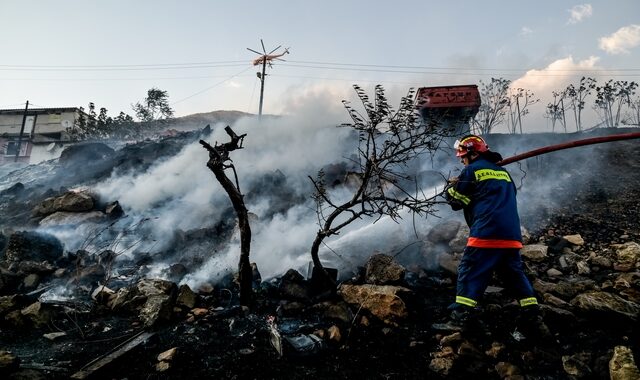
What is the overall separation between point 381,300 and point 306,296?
1.04 metres

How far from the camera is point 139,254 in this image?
6344mm

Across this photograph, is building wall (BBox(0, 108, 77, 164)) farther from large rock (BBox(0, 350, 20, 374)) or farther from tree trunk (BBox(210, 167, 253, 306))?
large rock (BBox(0, 350, 20, 374))

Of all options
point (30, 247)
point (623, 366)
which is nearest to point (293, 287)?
point (623, 366)

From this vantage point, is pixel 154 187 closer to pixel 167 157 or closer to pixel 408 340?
pixel 167 157

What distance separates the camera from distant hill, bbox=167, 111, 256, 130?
40.7m

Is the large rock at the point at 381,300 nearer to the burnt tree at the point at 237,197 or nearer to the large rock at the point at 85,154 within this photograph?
the burnt tree at the point at 237,197

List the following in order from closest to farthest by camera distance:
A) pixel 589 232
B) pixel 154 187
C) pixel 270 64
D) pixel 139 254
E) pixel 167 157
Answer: pixel 589 232
pixel 139 254
pixel 154 187
pixel 167 157
pixel 270 64

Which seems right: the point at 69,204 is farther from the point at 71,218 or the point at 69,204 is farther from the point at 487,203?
the point at 487,203

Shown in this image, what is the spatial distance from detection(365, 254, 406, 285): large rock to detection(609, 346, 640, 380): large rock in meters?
2.11

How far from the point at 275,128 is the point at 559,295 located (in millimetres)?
12415

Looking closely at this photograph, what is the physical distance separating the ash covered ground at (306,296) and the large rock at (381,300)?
0.01 meters

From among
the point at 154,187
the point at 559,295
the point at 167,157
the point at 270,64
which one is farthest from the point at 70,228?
the point at 270,64

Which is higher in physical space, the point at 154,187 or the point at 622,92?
the point at 622,92

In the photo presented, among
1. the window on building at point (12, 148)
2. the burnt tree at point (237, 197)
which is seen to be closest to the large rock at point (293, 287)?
the burnt tree at point (237, 197)
